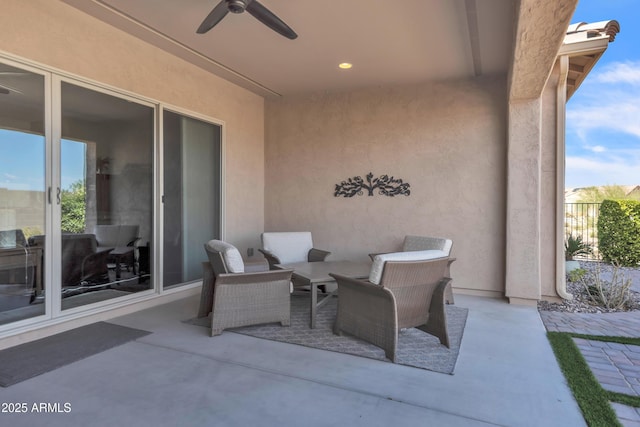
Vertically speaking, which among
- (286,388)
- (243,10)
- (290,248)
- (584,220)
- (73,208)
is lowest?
(286,388)

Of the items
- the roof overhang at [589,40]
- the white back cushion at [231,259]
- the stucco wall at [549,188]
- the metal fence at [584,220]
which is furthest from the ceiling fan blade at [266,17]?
the metal fence at [584,220]

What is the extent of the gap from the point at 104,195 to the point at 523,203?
16.2ft

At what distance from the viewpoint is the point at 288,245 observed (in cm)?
522

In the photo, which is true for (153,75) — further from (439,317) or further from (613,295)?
(613,295)

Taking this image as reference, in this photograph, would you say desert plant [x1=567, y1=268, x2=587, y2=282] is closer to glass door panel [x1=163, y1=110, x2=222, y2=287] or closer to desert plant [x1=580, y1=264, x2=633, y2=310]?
desert plant [x1=580, y1=264, x2=633, y2=310]

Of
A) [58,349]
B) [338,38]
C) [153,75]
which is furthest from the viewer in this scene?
[153,75]

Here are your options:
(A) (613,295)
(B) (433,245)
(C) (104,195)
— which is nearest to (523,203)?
(B) (433,245)

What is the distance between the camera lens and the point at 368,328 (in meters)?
3.03

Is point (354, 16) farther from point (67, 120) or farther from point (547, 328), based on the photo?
point (547, 328)

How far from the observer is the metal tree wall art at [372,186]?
5574mm

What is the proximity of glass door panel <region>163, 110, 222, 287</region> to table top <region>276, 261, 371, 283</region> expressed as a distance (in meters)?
1.38

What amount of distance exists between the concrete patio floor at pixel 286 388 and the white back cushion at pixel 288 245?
1906mm

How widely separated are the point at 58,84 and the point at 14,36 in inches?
18.4

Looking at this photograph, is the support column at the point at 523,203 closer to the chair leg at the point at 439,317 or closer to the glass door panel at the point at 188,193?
the chair leg at the point at 439,317
